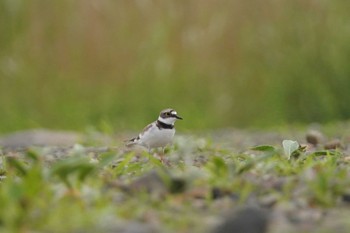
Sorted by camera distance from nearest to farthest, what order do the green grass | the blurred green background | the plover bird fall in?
1. the green grass
2. the plover bird
3. the blurred green background

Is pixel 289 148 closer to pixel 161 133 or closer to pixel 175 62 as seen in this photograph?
pixel 161 133

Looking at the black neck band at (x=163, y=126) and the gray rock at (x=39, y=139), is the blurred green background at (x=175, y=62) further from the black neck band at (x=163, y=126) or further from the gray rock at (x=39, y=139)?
the black neck band at (x=163, y=126)

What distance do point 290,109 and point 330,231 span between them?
9609mm

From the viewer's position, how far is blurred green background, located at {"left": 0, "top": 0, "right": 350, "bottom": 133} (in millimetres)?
12836

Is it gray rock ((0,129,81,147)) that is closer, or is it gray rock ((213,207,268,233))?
gray rock ((213,207,268,233))

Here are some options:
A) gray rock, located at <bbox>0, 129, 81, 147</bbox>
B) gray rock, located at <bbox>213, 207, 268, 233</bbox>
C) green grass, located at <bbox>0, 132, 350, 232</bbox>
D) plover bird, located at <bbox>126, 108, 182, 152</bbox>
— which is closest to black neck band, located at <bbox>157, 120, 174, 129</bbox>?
plover bird, located at <bbox>126, 108, 182, 152</bbox>

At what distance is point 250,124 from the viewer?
42.8 feet

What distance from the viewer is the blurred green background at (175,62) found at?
1284cm

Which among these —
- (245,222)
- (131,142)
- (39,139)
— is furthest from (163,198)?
(39,139)

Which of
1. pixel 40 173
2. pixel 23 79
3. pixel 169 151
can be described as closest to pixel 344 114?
pixel 23 79

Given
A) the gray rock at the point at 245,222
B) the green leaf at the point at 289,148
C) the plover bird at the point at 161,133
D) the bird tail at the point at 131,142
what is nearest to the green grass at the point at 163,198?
the gray rock at the point at 245,222

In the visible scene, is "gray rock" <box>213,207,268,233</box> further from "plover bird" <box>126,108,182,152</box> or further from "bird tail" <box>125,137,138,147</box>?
"bird tail" <box>125,137,138,147</box>

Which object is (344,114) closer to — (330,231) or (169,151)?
(169,151)

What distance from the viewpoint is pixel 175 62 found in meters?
13.2
